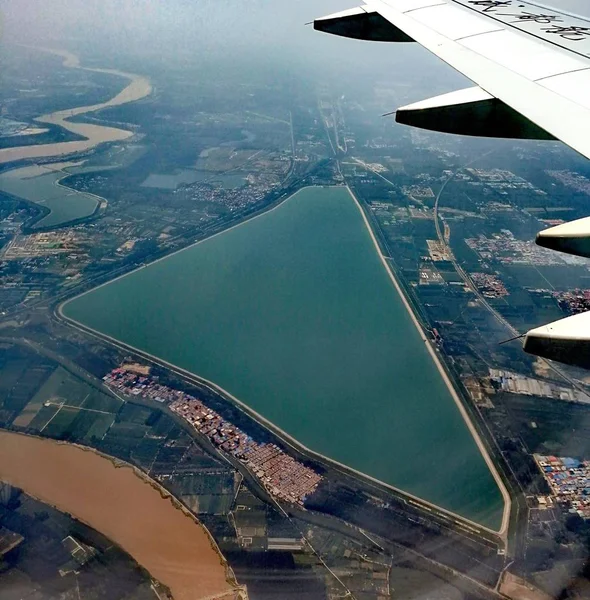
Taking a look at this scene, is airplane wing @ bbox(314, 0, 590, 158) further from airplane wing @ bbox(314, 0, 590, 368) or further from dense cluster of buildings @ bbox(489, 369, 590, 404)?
dense cluster of buildings @ bbox(489, 369, 590, 404)

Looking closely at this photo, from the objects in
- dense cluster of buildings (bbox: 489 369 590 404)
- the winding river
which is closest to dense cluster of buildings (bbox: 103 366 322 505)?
dense cluster of buildings (bbox: 489 369 590 404)

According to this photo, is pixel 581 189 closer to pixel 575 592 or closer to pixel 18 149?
pixel 575 592

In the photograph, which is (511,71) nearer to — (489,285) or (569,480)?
(569,480)

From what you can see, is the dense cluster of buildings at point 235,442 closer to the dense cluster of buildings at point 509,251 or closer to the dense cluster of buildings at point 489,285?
the dense cluster of buildings at point 489,285

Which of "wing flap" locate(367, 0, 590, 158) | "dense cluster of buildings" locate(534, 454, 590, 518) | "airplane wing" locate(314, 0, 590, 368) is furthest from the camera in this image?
"dense cluster of buildings" locate(534, 454, 590, 518)

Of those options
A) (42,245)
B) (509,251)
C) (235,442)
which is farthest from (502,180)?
(42,245)

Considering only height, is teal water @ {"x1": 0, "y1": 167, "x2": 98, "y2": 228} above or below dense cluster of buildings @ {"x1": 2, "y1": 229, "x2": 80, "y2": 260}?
above

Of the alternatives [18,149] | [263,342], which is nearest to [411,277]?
[263,342]
